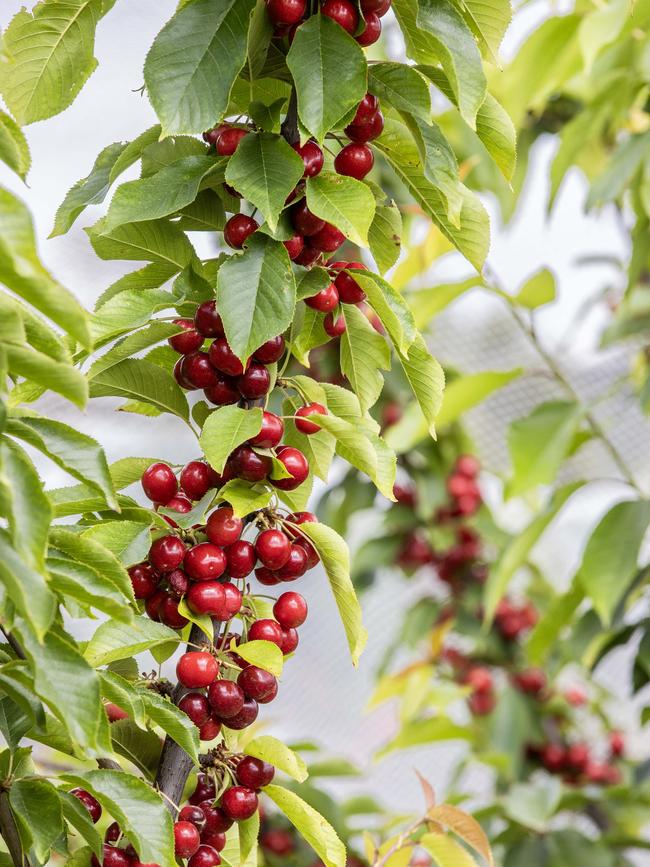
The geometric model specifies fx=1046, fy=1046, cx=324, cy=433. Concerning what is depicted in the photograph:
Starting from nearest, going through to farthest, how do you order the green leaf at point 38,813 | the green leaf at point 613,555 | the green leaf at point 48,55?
1. the green leaf at point 38,813
2. the green leaf at point 48,55
3. the green leaf at point 613,555

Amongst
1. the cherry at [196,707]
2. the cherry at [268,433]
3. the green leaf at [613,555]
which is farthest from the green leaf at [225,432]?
the green leaf at [613,555]

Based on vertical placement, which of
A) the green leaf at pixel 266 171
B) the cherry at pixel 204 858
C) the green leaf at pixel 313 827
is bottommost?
the cherry at pixel 204 858

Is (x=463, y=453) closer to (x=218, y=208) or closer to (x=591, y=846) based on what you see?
(x=591, y=846)

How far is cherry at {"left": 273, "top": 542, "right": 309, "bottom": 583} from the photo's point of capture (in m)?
0.53

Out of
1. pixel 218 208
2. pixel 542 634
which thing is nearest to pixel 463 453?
Answer: pixel 542 634

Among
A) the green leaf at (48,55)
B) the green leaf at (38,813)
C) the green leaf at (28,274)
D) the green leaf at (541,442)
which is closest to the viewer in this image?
the green leaf at (28,274)

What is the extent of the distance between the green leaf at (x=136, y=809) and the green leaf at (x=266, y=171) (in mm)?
253

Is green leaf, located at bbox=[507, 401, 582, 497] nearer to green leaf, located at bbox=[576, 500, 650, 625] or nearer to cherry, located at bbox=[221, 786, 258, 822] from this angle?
green leaf, located at bbox=[576, 500, 650, 625]

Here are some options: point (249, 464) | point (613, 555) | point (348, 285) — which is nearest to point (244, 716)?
point (249, 464)

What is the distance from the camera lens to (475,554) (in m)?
1.68

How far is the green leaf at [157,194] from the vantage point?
1.66 ft

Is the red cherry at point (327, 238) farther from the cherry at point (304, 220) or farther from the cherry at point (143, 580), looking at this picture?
the cherry at point (143, 580)

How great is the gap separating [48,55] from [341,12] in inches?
6.4

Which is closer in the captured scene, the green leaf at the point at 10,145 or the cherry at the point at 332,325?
the green leaf at the point at 10,145
